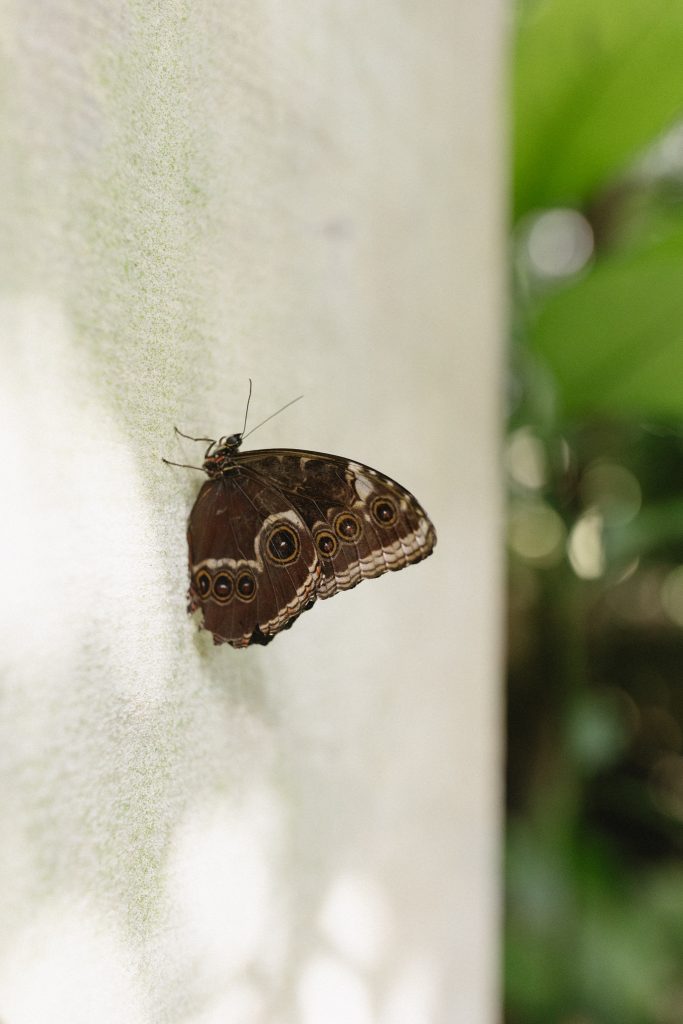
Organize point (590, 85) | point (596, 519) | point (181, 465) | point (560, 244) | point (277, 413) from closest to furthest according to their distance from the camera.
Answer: point (181, 465) < point (277, 413) < point (590, 85) < point (596, 519) < point (560, 244)

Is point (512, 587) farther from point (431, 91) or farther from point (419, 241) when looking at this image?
point (431, 91)

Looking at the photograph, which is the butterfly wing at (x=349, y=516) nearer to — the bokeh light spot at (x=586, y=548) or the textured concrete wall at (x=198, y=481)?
the textured concrete wall at (x=198, y=481)

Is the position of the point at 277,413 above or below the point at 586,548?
above

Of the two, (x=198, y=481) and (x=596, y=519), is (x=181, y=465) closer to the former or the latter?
(x=198, y=481)

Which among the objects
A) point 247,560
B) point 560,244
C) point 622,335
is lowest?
point 247,560

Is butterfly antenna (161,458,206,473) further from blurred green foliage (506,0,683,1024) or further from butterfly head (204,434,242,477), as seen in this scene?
blurred green foliage (506,0,683,1024)

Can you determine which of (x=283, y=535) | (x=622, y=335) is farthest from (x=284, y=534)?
(x=622, y=335)

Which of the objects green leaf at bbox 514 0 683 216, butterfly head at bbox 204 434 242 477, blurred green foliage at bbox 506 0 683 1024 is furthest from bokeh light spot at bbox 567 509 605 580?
butterfly head at bbox 204 434 242 477
